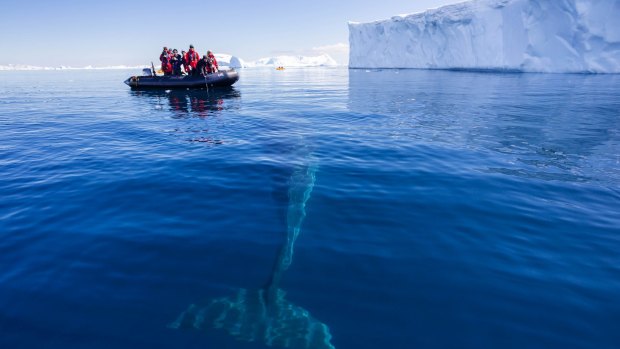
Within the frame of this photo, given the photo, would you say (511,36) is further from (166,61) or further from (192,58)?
(166,61)

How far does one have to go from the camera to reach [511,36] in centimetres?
4762

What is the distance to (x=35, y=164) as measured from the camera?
9062mm

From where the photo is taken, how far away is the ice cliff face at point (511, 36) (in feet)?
133

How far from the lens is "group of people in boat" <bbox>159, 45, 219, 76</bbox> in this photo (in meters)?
27.4

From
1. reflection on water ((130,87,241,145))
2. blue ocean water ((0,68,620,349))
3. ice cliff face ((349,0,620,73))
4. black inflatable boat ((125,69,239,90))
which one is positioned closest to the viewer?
blue ocean water ((0,68,620,349))

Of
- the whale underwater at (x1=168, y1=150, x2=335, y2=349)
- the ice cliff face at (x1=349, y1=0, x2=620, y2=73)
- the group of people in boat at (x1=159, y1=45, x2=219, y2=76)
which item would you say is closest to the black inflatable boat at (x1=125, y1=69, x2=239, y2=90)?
the group of people in boat at (x1=159, y1=45, x2=219, y2=76)

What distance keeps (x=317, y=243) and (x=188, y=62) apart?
27.6 meters

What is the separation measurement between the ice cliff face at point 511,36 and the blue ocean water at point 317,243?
1686 inches

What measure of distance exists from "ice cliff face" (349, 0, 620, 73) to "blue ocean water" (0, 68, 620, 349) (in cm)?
4281

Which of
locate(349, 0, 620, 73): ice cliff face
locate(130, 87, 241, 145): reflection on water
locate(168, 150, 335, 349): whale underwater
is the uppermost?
locate(349, 0, 620, 73): ice cliff face

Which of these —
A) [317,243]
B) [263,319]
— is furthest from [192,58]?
[263,319]

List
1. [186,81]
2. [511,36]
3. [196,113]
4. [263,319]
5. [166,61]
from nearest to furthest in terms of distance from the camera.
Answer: [263,319] → [196,113] → [186,81] → [166,61] → [511,36]

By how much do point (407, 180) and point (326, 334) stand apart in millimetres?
4890

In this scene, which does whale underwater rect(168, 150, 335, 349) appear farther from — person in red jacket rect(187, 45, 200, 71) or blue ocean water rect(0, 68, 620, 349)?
person in red jacket rect(187, 45, 200, 71)
